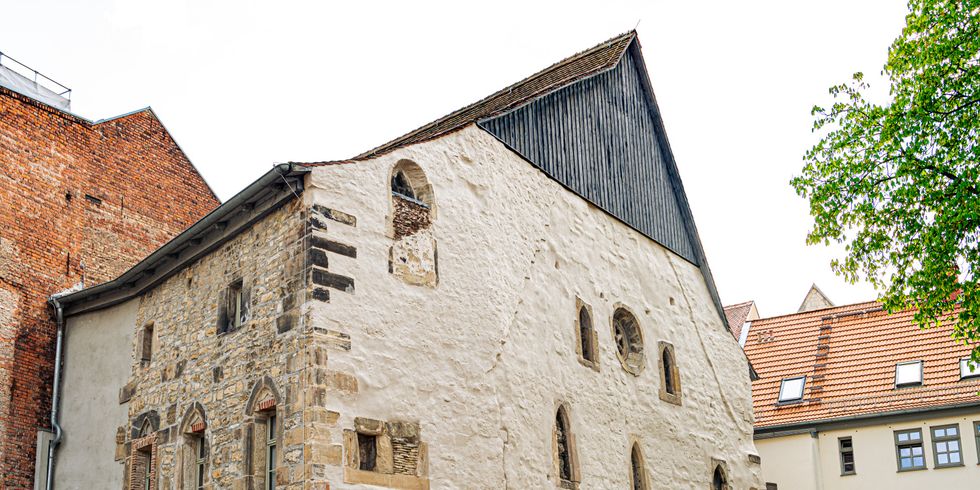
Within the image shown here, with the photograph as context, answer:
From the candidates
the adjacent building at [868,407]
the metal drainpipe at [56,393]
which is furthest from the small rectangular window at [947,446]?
the metal drainpipe at [56,393]

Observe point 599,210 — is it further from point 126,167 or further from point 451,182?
point 126,167

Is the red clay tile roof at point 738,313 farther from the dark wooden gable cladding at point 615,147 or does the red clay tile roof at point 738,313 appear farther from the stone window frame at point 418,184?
the stone window frame at point 418,184

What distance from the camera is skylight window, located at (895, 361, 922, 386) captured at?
77.7ft

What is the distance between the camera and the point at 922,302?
14234 millimetres

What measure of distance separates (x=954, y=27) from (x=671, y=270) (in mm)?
7387

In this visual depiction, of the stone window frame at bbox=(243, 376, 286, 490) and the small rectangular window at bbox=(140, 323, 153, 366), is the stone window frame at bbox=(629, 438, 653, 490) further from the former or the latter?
the small rectangular window at bbox=(140, 323, 153, 366)

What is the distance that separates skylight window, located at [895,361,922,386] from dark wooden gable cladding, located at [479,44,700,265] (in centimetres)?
637

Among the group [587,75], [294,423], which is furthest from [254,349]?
[587,75]

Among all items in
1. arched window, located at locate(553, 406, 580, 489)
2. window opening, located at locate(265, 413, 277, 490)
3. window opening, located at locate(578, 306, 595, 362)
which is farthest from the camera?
window opening, located at locate(578, 306, 595, 362)

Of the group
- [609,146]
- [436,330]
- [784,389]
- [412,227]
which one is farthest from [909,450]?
[412,227]

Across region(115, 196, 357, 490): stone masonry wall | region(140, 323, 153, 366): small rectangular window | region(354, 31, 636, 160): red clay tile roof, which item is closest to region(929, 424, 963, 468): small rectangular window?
region(354, 31, 636, 160): red clay tile roof

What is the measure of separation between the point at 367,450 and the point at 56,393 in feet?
24.4

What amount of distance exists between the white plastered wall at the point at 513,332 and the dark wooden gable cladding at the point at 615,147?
40 centimetres

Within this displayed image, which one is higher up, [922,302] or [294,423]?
[922,302]
